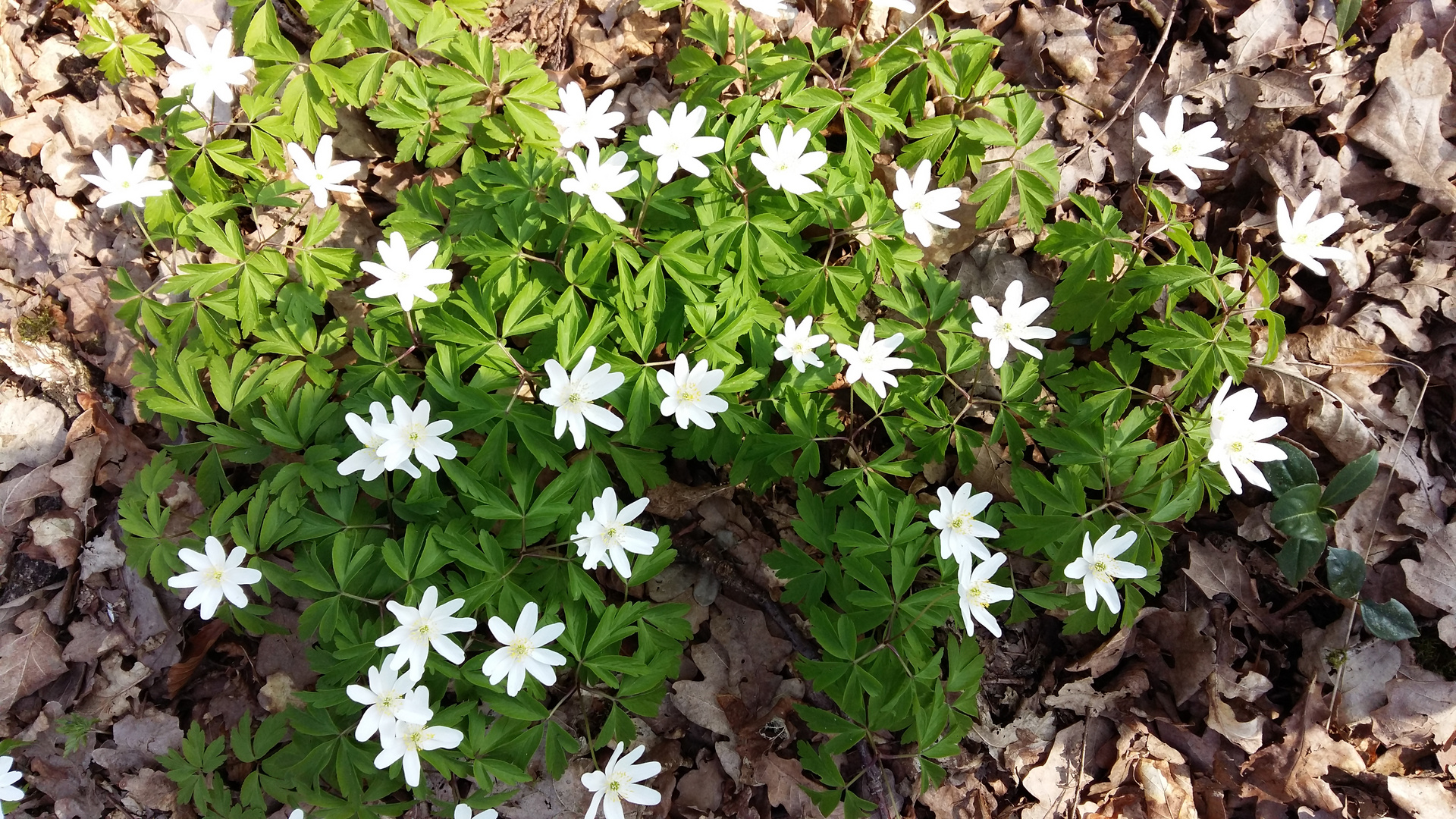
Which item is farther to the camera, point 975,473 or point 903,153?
point 975,473

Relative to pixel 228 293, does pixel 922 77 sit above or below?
above

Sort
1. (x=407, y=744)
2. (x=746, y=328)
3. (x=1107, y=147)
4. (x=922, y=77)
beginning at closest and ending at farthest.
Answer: (x=407, y=744), (x=746, y=328), (x=922, y=77), (x=1107, y=147)

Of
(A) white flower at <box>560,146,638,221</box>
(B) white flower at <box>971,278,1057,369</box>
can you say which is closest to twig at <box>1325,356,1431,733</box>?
(B) white flower at <box>971,278,1057,369</box>

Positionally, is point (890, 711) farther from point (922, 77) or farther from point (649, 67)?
point (649, 67)

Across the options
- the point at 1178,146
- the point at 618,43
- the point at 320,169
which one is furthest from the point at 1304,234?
the point at 320,169

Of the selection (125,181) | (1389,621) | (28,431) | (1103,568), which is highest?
(125,181)

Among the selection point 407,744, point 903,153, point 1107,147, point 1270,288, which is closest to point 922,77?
point 903,153

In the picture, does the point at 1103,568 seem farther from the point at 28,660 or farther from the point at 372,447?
the point at 28,660
